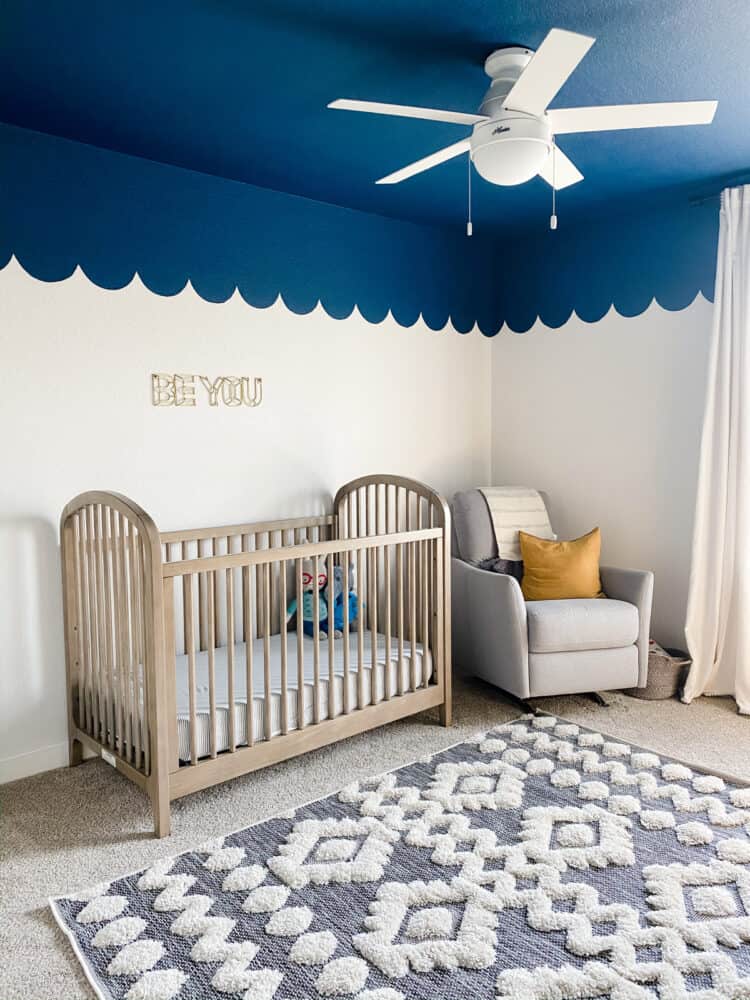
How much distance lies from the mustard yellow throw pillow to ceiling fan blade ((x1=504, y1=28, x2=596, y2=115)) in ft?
6.57

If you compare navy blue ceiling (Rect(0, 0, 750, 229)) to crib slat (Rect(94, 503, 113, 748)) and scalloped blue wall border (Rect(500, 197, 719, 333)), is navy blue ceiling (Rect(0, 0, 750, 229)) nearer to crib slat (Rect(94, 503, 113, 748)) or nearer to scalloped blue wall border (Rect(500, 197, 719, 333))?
scalloped blue wall border (Rect(500, 197, 719, 333))

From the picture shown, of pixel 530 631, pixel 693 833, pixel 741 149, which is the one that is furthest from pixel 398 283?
pixel 693 833

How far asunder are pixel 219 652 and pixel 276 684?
0.40 m

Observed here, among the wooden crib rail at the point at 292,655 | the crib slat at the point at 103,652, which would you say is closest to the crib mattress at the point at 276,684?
the wooden crib rail at the point at 292,655

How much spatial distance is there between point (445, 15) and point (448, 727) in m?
2.40

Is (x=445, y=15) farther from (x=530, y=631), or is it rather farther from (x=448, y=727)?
(x=448, y=727)

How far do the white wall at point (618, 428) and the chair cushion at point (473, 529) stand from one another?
599 millimetres

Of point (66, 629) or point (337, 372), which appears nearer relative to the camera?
point (66, 629)

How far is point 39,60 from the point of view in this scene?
6.81 ft

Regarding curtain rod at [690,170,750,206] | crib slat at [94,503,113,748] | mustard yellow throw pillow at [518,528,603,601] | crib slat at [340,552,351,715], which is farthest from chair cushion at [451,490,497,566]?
crib slat at [94,503,113,748]

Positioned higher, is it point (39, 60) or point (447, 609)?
point (39, 60)

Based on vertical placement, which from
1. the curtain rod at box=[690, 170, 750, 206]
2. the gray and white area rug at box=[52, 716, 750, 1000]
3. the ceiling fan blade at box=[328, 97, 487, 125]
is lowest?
the gray and white area rug at box=[52, 716, 750, 1000]

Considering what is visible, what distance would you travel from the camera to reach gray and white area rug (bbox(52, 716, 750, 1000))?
64.4 inches

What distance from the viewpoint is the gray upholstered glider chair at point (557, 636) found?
310 cm
